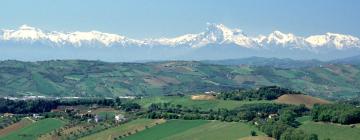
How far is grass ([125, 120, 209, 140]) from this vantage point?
163375 millimetres

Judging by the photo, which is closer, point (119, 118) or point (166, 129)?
point (166, 129)

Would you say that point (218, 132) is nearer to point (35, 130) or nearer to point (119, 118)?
point (119, 118)

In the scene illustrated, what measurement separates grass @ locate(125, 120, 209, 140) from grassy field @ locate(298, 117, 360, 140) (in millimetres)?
27407

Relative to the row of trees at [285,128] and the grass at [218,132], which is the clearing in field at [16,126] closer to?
the grass at [218,132]

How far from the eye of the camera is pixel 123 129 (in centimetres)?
17300

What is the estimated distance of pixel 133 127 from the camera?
175375mm

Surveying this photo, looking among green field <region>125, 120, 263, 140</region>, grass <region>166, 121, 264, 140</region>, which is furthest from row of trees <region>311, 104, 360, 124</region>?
green field <region>125, 120, 263, 140</region>

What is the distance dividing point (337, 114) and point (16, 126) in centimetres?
7873

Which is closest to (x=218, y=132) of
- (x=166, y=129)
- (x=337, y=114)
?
(x=166, y=129)

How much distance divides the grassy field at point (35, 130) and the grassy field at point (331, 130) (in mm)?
61537

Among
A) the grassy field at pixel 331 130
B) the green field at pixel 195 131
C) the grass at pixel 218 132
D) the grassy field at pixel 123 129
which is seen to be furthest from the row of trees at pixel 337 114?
the grassy field at pixel 123 129

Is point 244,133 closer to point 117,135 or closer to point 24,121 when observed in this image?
point 117,135

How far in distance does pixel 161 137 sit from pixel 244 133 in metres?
19.5

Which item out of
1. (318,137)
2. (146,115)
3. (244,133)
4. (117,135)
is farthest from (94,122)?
(318,137)
